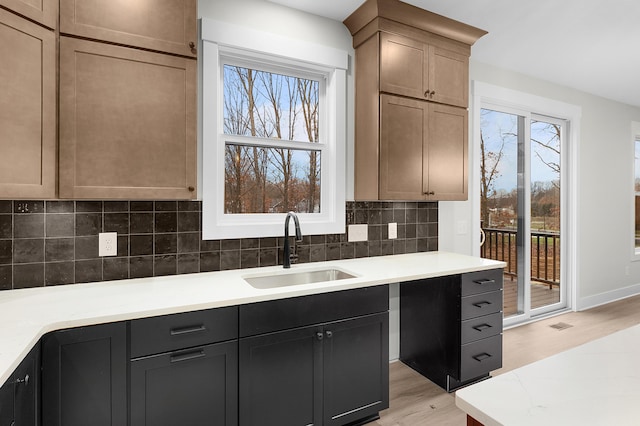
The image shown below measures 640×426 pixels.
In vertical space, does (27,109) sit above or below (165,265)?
above

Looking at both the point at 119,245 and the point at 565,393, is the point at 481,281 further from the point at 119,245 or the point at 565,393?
the point at 119,245

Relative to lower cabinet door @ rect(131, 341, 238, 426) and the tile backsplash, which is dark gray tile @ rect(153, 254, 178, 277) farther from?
lower cabinet door @ rect(131, 341, 238, 426)

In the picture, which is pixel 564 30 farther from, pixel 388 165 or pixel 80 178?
pixel 80 178

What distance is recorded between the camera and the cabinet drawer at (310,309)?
5.41 feet

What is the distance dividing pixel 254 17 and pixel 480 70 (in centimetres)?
213

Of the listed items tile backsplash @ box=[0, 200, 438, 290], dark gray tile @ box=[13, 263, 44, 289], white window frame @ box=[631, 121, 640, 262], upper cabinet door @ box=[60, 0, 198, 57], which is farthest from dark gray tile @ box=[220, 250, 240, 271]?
white window frame @ box=[631, 121, 640, 262]

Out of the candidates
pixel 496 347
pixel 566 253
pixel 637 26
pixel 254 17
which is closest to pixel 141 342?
pixel 254 17

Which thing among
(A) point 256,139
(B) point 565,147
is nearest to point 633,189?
(B) point 565,147

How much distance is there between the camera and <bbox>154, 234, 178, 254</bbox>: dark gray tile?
2025 millimetres

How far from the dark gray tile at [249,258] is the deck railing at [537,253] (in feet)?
8.15

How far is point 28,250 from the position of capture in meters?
1.75

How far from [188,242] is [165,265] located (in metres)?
0.18

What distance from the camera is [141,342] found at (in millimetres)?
1435

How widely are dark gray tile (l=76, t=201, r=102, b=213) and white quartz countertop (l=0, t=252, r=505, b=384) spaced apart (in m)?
0.38
